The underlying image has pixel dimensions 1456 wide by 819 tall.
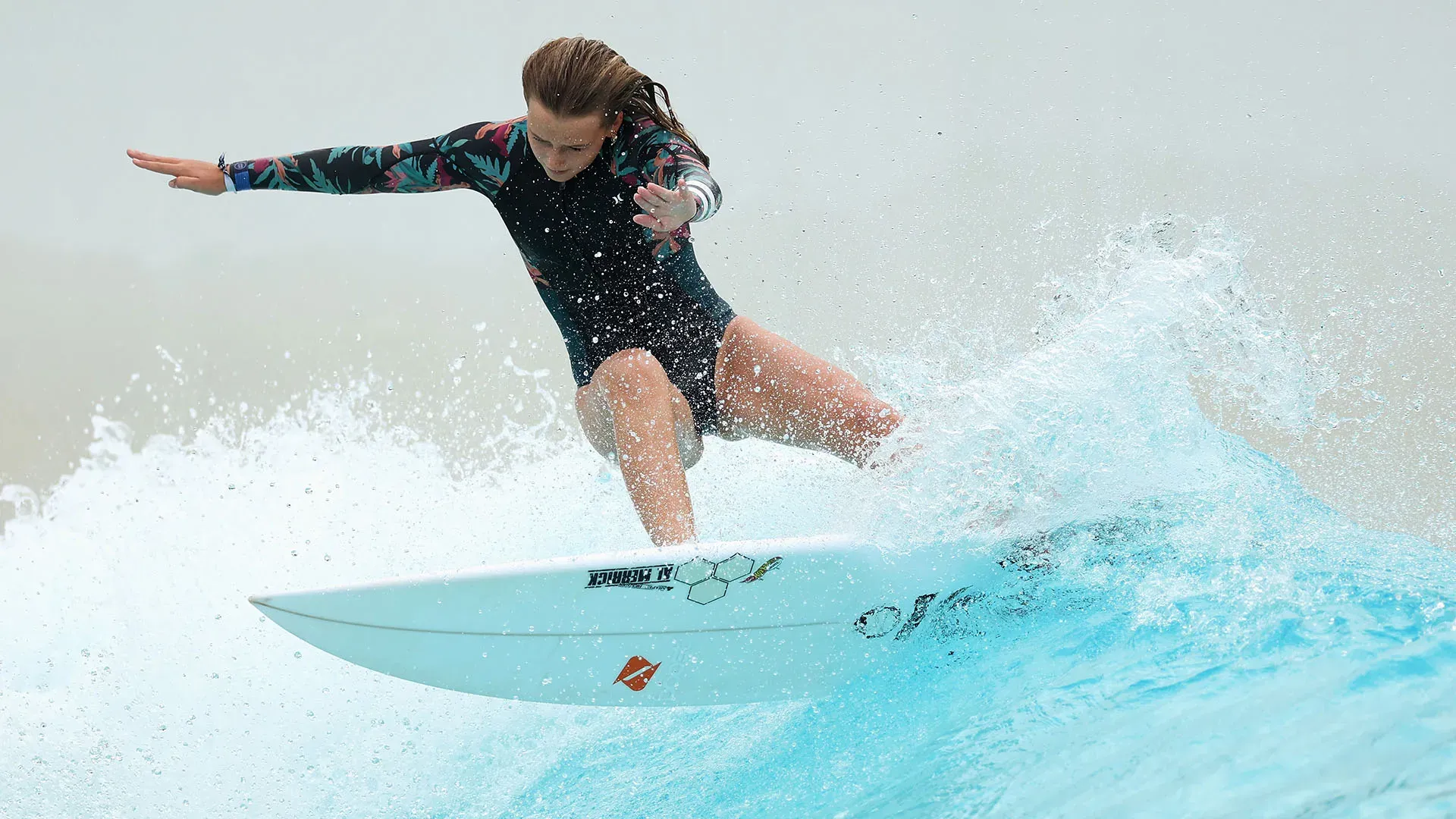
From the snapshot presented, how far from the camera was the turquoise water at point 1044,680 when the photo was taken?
1.78m

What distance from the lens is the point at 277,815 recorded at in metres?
2.51

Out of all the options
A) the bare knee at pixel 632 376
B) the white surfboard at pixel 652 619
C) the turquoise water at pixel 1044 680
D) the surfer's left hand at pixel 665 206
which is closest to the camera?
the turquoise water at pixel 1044 680

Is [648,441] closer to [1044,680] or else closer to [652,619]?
[652,619]

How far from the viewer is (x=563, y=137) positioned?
2113 millimetres

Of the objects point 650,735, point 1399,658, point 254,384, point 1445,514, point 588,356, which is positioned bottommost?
point 1445,514

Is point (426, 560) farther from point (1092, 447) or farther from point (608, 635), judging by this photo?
point (1092, 447)

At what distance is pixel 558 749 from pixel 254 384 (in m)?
4.92

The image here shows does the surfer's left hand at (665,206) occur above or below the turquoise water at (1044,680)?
above

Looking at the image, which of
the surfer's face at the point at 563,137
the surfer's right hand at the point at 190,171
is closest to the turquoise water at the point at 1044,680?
the surfer's face at the point at 563,137

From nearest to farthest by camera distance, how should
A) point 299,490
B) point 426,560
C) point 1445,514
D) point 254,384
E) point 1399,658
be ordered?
point 1399,658 → point 426,560 → point 299,490 → point 1445,514 → point 254,384

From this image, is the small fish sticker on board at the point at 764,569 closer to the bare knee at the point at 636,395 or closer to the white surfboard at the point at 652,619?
the white surfboard at the point at 652,619

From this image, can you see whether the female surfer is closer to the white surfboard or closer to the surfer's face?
the surfer's face

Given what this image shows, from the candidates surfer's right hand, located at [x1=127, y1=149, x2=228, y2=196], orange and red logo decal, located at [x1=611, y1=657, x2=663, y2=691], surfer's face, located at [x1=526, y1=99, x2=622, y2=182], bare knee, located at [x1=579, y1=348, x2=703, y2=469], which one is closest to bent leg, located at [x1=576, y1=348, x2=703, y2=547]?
bare knee, located at [x1=579, y1=348, x2=703, y2=469]

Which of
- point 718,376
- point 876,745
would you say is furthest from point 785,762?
point 718,376
